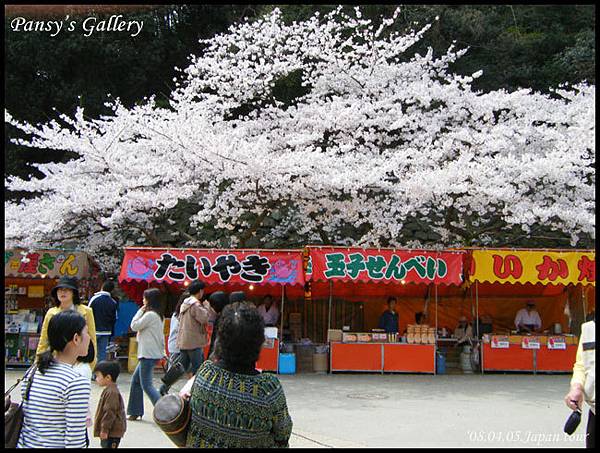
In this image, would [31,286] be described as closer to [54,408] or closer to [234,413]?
[54,408]

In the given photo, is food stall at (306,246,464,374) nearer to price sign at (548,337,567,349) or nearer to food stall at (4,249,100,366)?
price sign at (548,337,567,349)

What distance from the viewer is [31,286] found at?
14633 millimetres

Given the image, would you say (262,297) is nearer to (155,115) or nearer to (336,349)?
(336,349)

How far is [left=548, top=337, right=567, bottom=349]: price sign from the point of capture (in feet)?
42.9

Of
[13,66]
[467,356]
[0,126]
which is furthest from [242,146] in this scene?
[13,66]

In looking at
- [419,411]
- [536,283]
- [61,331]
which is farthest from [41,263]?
[536,283]

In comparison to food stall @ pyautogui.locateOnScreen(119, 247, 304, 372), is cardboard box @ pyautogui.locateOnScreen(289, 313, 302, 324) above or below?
below

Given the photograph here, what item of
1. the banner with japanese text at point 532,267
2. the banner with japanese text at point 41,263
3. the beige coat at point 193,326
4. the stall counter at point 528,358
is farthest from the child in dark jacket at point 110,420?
the stall counter at point 528,358

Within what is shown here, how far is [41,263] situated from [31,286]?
157cm

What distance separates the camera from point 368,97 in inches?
609

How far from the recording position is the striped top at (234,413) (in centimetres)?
312

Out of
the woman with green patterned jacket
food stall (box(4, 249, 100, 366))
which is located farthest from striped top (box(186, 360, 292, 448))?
food stall (box(4, 249, 100, 366))

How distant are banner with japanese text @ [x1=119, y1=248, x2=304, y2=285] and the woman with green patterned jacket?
9.09 meters

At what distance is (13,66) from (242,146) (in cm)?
1221
